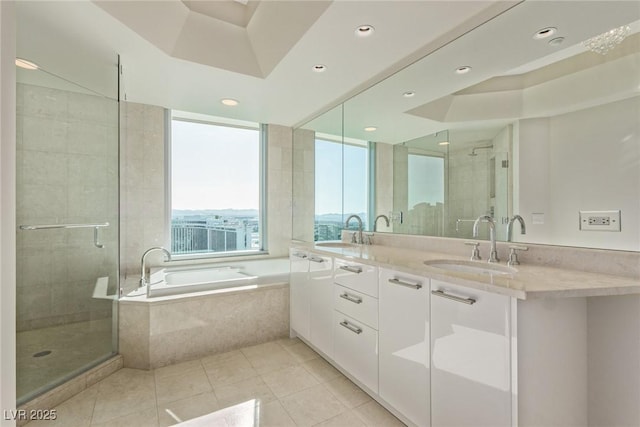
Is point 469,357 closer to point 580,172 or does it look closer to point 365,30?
point 580,172

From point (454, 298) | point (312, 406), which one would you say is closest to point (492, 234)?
point (454, 298)

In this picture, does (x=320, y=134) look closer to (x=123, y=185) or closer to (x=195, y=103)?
(x=195, y=103)

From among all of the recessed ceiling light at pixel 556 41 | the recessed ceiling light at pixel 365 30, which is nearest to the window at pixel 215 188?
the recessed ceiling light at pixel 365 30

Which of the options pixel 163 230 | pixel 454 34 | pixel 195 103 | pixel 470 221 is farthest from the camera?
pixel 163 230

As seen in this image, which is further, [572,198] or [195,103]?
[195,103]

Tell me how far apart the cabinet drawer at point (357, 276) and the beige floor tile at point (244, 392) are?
2.81 ft

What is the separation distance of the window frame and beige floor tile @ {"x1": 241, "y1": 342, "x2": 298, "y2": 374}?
4.69 feet

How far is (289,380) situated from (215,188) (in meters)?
2.40

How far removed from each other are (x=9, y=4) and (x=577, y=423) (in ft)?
10.3

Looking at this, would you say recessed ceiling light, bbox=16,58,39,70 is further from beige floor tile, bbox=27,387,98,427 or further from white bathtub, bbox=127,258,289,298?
beige floor tile, bbox=27,387,98,427

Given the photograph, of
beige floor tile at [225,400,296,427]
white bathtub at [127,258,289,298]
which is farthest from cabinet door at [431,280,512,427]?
white bathtub at [127,258,289,298]

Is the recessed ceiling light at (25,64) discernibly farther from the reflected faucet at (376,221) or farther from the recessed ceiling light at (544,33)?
the recessed ceiling light at (544,33)

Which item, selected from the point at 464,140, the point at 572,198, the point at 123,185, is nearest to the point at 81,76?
the point at 123,185

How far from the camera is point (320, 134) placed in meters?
3.34
